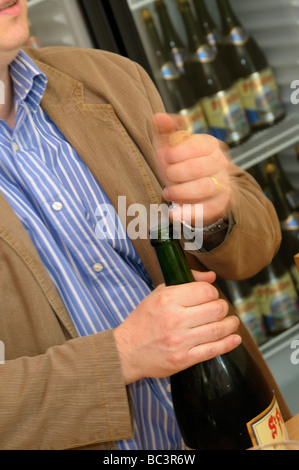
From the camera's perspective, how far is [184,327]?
726 millimetres

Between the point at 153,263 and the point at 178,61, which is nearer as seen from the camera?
the point at 153,263

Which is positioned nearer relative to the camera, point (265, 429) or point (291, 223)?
point (265, 429)

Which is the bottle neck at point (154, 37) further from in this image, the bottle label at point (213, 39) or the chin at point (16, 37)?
the chin at point (16, 37)

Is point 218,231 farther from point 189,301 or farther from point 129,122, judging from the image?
point 129,122

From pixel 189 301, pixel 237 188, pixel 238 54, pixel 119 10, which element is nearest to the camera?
pixel 189 301

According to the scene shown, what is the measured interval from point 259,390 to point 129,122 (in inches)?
22.8

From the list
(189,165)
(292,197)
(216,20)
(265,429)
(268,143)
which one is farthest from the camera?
(292,197)

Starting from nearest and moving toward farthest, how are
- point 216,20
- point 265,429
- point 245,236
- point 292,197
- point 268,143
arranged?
point 265,429 → point 245,236 → point 268,143 → point 216,20 → point 292,197

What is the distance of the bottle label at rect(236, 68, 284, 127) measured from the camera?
1.92 metres

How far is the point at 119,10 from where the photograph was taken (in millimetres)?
1798

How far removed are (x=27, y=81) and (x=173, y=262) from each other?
53cm

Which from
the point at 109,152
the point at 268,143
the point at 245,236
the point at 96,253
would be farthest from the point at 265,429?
the point at 268,143

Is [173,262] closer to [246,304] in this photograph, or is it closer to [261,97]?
[261,97]

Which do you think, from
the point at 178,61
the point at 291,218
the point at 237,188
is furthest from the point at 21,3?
the point at 291,218
